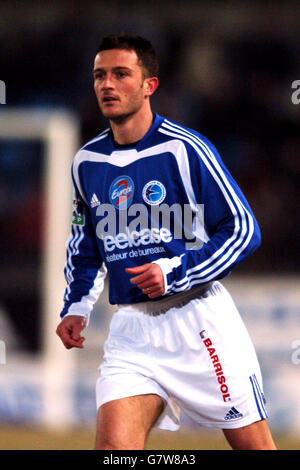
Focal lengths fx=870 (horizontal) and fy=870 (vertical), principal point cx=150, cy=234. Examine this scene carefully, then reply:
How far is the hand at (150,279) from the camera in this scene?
314 cm

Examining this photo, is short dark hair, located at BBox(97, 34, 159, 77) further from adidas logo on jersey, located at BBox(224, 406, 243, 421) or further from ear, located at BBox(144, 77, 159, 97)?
adidas logo on jersey, located at BBox(224, 406, 243, 421)

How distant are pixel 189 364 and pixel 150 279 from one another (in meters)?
0.46

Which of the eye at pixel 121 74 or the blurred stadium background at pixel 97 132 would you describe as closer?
the eye at pixel 121 74

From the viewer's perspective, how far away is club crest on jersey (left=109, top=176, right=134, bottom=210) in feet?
11.6

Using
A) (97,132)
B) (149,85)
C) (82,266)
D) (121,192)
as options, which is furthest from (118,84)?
(97,132)

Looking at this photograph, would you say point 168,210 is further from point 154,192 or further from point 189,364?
point 189,364

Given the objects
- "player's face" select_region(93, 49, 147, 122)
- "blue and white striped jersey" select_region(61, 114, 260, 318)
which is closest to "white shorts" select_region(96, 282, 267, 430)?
"blue and white striped jersey" select_region(61, 114, 260, 318)

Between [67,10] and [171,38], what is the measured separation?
132 cm

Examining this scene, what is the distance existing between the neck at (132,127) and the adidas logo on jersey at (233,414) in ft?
3.84

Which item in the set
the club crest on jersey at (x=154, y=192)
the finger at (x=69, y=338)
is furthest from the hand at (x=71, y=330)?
the club crest on jersey at (x=154, y=192)

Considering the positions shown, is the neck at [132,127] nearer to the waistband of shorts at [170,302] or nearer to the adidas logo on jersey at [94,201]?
the adidas logo on jersey at [94,201]

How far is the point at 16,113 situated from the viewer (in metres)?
7.31

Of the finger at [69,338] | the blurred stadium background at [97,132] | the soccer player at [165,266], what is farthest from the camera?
the blurred stadium background at [97,132]

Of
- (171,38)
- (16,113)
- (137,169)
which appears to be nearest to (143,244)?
(137,169)
